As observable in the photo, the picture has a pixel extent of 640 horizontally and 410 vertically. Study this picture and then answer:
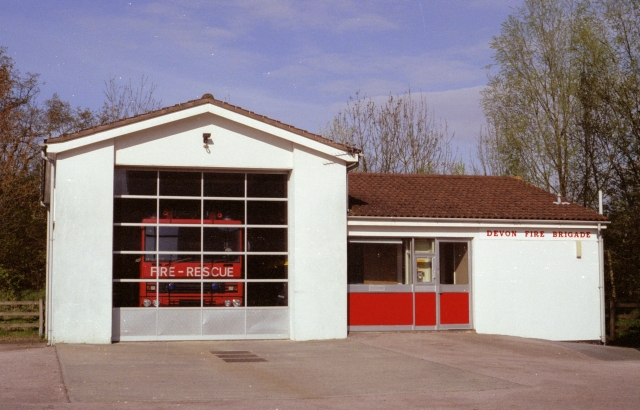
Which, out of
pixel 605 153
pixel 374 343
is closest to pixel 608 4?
pixel 605 153

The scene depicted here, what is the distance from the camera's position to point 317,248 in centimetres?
1761

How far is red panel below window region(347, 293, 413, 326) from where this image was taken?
1878cm

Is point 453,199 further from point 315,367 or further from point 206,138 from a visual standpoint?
point 315,367

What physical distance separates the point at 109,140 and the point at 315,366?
6.69 m

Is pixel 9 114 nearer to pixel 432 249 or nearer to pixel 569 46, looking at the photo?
pixel 432 249

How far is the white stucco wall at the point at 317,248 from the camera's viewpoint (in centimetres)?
1748

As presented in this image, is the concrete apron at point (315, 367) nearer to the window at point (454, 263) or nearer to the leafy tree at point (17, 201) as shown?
the window at point (454, 263)

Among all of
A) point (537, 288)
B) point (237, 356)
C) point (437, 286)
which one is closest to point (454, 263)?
point (437, 286)

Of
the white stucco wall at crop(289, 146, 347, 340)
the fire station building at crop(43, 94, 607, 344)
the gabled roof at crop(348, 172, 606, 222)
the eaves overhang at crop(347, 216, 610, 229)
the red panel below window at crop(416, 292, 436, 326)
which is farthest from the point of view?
the gabled roof at crop(348, 172, 606, 222)

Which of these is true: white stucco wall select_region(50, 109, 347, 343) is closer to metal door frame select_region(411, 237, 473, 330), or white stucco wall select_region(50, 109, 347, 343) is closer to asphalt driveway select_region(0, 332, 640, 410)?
asphalt driveway select_region(0, 332, 640, 410)

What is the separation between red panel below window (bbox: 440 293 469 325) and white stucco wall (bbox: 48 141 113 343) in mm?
7811

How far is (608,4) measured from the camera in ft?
96.5

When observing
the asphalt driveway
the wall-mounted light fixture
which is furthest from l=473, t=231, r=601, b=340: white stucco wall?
the wall-mounted light fixture

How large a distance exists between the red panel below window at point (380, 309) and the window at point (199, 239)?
183 cm
